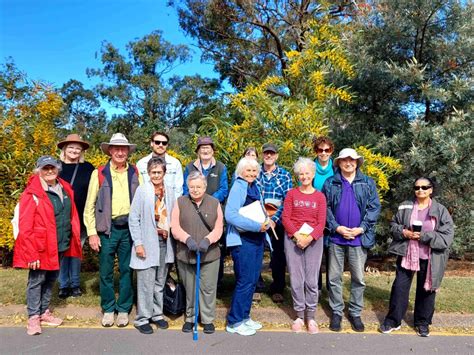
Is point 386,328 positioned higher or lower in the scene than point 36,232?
lower

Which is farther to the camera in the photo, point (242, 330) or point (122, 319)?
point (122, 319)

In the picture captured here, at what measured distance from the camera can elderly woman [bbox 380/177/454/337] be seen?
420 cm

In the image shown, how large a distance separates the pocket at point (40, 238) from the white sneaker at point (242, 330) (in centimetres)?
211

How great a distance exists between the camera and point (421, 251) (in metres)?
4.29

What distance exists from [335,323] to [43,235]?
325 centimetres

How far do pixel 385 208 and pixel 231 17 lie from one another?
11115 millimetres

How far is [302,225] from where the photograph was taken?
14.0 feet

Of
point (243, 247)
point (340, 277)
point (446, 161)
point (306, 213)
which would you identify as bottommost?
point (340, 277)

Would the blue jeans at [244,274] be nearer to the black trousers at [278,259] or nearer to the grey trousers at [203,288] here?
the grey trousers at [203,288]

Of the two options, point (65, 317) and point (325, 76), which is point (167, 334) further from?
point (325, 76)

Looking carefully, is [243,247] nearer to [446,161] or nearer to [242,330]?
[242,330]

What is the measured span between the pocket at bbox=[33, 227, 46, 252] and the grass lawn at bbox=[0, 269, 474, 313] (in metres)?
1.10

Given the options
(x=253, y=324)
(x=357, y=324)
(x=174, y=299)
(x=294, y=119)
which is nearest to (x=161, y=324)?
(x=174, y=299)

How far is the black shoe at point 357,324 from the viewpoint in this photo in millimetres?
4348
